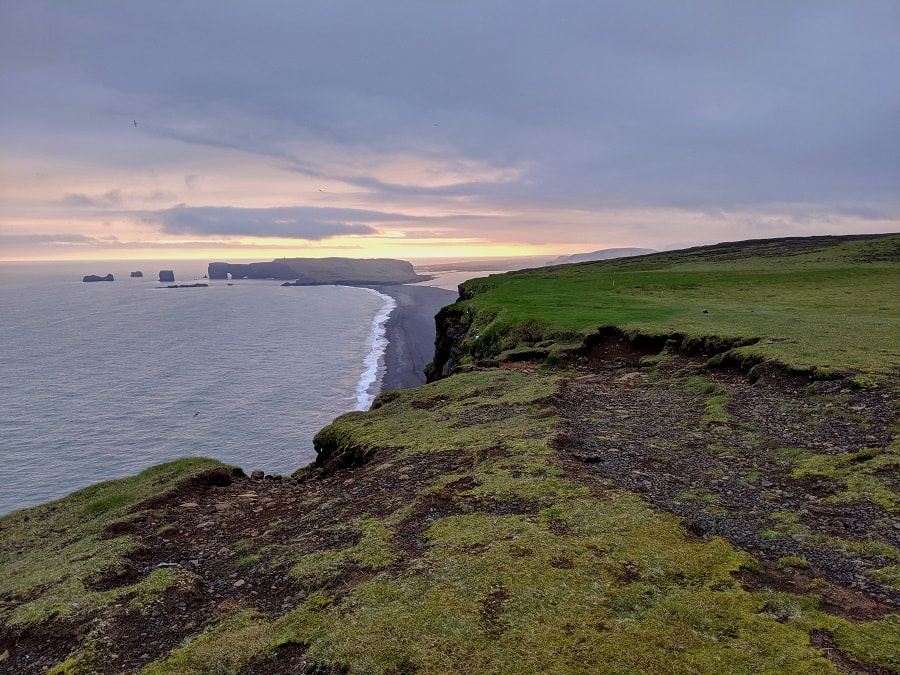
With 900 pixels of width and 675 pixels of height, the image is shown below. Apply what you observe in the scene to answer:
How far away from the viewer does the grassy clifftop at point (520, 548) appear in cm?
848

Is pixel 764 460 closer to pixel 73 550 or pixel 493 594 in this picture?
pixel 493 594

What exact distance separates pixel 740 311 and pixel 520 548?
3935 cm

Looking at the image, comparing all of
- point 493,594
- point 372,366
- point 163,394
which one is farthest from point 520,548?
point 372,366

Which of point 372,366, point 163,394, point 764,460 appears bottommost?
point 163,394

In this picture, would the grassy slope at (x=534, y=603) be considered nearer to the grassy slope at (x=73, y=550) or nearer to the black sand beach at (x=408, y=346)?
the grassy slope at (x=73, y=550)

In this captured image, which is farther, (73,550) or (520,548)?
(73,550)

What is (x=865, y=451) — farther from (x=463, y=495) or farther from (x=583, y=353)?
(x=583, y=353)

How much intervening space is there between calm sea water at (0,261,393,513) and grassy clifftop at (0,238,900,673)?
3470 cm

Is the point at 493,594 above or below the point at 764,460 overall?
below

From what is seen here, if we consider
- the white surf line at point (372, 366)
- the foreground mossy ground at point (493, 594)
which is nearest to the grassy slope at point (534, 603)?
the foreground mossy ground at point (493, 594)

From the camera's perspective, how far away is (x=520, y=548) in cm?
1122

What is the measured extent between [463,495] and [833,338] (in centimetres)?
2597

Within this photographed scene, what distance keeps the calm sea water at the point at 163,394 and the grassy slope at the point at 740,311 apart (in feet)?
91.0

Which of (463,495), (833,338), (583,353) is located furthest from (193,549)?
(833,338)
